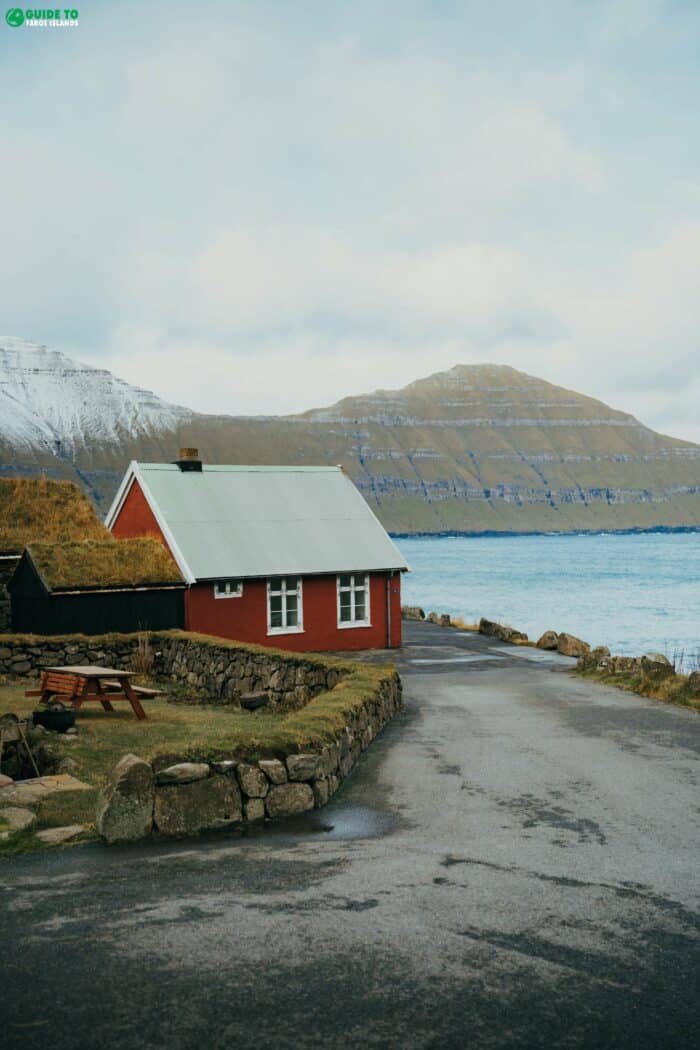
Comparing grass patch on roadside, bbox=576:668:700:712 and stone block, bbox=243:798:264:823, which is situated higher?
stone block, bbox=243:798:264:823

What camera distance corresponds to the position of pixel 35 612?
2800 cm

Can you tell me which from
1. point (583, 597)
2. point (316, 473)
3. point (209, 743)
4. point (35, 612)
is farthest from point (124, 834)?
point (583, 597)

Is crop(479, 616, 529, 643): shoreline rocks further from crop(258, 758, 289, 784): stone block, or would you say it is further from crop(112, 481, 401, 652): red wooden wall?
crop(258, 758, 289, 784): stone block

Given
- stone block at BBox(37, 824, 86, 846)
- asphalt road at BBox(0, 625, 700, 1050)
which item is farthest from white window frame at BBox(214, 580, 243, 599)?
stone block at BBox(37, 824, 86, 846)

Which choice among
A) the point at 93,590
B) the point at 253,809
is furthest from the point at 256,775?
the point at 93,590

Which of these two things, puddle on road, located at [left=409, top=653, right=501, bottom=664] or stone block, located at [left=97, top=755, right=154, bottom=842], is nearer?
stone block, located at [left=97, top=755, right=154, bottom=842]

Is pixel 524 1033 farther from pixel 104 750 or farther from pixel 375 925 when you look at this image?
pixel 104 750

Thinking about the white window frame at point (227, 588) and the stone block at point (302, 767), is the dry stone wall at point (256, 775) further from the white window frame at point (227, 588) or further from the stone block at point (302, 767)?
the white window frame at point (227, 588)

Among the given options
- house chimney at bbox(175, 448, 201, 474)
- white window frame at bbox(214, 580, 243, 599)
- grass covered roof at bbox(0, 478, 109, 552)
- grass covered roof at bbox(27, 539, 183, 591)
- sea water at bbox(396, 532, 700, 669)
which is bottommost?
sea water at bbox(396, 532, 700, 669)

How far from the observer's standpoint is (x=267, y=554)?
33531 mm

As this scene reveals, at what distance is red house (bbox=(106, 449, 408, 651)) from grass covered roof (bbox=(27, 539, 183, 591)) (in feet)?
2.89

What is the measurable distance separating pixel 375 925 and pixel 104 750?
840 cm

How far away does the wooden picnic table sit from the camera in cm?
1755

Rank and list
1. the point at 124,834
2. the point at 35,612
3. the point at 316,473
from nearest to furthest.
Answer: the point at 124,834 < the point at 35,612 < the point at 316,473
